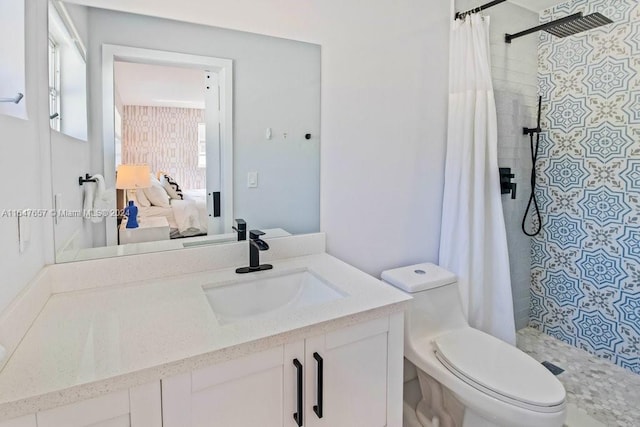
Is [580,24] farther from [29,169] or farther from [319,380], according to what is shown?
[29,169]

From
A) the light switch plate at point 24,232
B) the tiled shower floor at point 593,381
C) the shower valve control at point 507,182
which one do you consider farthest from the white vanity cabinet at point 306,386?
the shower valve control at point 507,182

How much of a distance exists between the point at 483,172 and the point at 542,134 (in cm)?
93

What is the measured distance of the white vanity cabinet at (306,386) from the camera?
90 cm

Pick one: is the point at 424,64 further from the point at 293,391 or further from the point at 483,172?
the point at 293,391

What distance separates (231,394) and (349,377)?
0.38 metres

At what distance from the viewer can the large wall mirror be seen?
1267mm

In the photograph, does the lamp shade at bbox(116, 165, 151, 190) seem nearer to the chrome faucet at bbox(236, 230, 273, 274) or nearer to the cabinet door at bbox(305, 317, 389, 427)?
the chrome faucet at bbox(236, 230, 273, 274)

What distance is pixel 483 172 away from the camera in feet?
6.45

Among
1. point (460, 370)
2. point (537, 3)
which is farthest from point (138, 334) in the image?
point (537, 3)

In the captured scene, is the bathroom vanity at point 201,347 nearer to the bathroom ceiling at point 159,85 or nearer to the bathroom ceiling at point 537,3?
the bathroom ceiling at point 159,85

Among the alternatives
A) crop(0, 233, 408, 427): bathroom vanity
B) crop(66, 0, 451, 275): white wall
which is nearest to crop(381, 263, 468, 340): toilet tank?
crop(66, 0, 451, 275): white wall

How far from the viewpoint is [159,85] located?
1361 mm

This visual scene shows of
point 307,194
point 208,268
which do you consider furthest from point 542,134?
point 208,268

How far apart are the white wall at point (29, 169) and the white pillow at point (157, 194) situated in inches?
12.6
